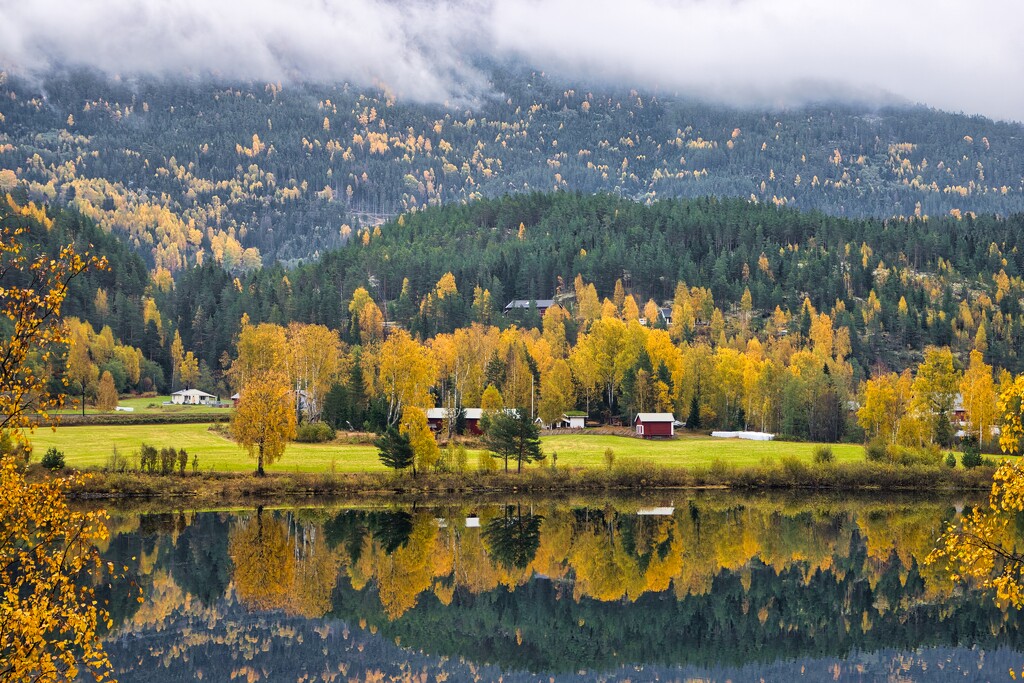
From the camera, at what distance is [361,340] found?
160 meters

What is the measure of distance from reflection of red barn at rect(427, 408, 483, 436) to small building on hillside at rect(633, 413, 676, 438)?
56.3 ft

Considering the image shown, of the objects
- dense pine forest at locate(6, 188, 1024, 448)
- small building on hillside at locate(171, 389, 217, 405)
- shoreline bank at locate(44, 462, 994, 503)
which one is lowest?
shoreline bank at locate(44, 462, 994, 503)

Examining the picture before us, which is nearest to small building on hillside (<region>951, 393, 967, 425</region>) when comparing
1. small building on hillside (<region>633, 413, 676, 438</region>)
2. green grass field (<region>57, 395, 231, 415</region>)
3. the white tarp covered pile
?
the white tarp covered pile

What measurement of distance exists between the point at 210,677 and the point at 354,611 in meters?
10.9

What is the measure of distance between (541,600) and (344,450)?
47.7 m

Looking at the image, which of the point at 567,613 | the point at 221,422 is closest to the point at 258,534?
the point at 567,613

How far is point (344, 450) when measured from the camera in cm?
9969

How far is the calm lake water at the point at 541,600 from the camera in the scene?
1783 inches

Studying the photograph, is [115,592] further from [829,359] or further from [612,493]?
[829,359]

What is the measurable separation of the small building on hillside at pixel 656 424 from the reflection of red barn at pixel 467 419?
17.1 metres

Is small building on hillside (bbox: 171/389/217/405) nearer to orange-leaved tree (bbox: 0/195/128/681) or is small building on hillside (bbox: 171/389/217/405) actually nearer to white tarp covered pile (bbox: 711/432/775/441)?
white tarp covered pile (bbox: 711/432/775/441)

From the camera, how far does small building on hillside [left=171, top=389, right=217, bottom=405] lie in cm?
14575

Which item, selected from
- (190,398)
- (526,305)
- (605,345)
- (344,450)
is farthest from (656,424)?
(526,305)

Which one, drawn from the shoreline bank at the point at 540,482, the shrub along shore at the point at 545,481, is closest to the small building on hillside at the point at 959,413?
the shrub along shore at the point at 545,481
